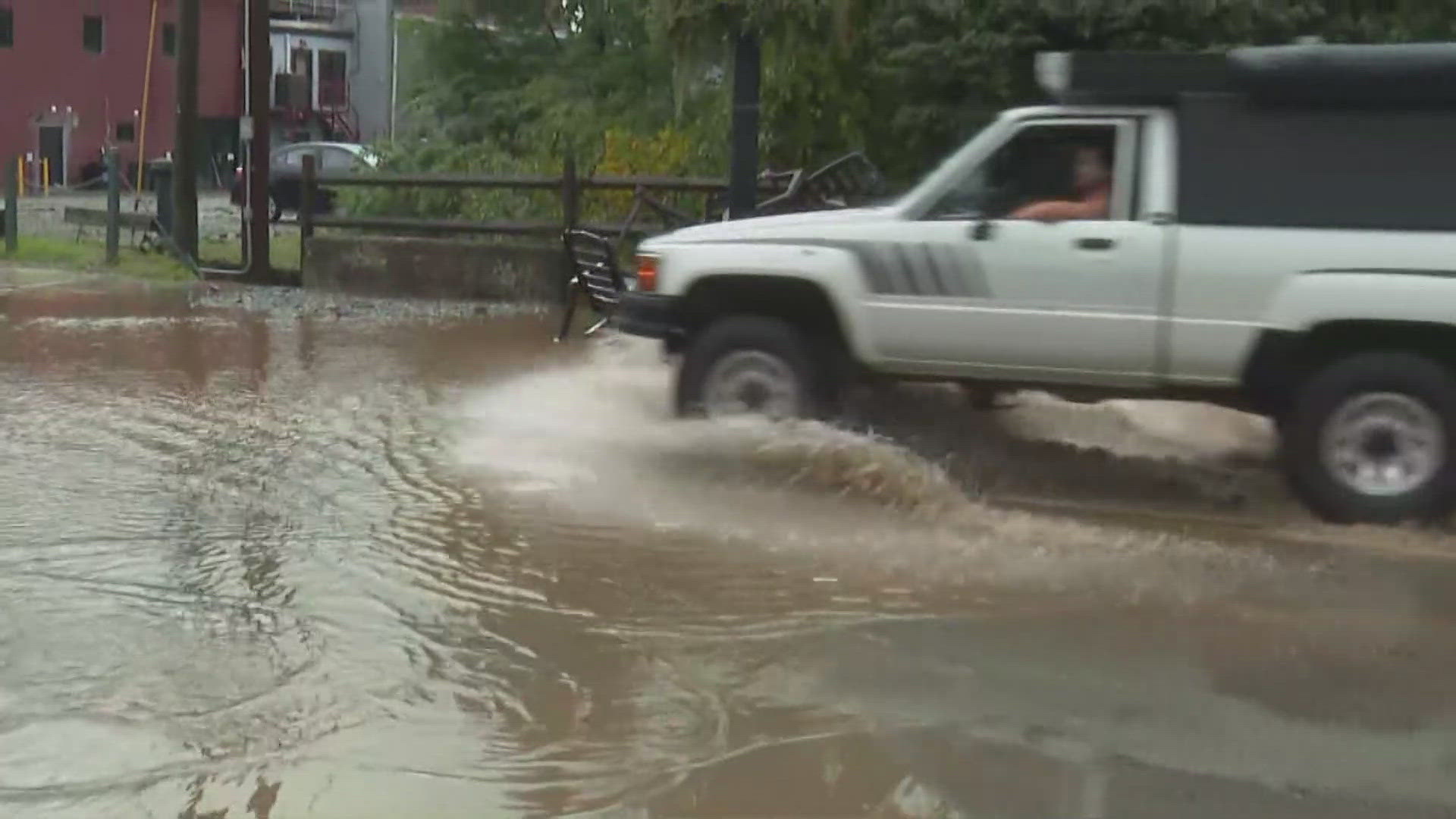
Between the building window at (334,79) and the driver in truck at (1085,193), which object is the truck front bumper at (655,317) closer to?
the driver in truck at (1085,193)

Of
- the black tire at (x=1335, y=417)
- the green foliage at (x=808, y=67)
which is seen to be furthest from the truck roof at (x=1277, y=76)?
the green foliage at (x=808, y=67)

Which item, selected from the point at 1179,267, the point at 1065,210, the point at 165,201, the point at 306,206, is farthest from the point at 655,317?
the point at 165,201

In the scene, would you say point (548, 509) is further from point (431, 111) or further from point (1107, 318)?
point (431, 111)

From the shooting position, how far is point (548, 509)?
8.05 meters

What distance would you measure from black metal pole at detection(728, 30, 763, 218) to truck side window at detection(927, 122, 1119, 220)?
483 centimetres

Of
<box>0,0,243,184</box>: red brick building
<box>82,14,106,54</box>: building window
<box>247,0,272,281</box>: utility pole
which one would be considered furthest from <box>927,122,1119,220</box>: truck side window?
<box>82,14,106,54</box>: building window

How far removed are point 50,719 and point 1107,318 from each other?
5.06m

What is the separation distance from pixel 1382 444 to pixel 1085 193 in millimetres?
1776

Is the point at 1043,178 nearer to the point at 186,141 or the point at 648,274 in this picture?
the point at 648,274

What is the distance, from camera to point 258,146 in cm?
1819

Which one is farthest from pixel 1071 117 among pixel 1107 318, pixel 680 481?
pixel 680 481

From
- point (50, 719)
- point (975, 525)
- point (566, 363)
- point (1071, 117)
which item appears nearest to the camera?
point (50, 719)

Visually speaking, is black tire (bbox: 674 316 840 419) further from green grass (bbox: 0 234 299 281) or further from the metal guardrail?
green grass (bbox: 0 234 299 281)

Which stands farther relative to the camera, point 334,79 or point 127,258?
point 334,79
